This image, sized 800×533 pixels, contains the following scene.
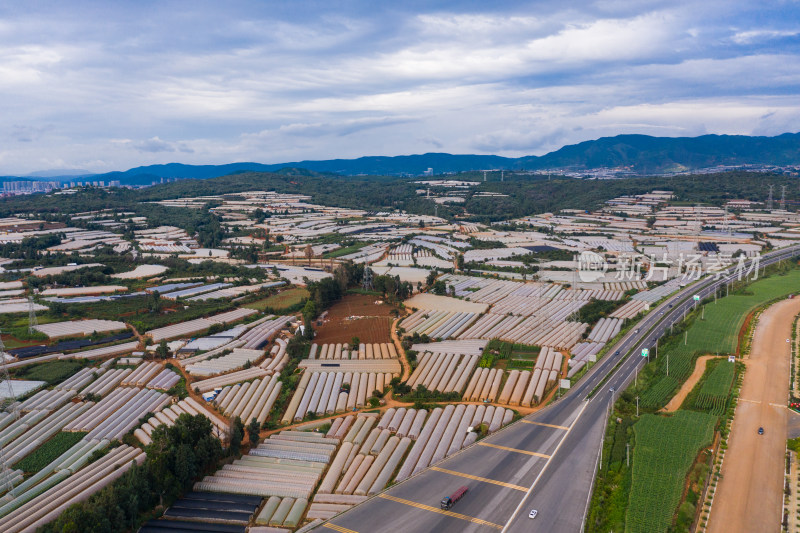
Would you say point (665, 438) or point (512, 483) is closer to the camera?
point (512, 483)

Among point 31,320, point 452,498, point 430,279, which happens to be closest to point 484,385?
point 452,498

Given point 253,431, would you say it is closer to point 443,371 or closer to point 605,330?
point 443,371

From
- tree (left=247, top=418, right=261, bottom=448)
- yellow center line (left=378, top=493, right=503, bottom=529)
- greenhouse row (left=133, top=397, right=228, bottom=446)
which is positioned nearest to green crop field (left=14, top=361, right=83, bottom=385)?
greenhouse row (left=133, top=397, right=228, bottom=446)

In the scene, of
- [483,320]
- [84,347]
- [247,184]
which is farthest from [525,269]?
[247,184]

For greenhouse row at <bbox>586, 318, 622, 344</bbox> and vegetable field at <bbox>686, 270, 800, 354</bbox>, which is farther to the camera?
greenhouse row at <bbox>586, 318, 622, 344</bbox>

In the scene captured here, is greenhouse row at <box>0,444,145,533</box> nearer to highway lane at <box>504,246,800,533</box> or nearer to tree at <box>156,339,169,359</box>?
tree at <box>156,339,169,359</box>

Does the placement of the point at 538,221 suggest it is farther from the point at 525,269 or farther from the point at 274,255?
the point at 274,255

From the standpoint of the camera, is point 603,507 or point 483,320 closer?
point 603,507
